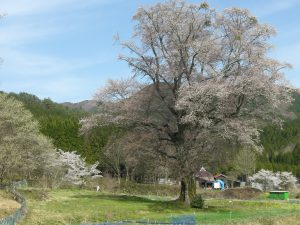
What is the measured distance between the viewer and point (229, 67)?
37.3 m

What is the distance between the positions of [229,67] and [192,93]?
4.65 meters

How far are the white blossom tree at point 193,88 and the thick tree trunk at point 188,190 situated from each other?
82 mm

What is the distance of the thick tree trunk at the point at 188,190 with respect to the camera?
37.6 metres

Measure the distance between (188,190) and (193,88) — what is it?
854 cm

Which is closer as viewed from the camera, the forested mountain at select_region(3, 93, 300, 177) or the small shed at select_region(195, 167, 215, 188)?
the forested mountain at select_region(3, 93, 300, 177)

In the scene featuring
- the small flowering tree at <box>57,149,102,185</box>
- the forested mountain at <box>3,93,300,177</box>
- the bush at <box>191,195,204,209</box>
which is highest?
the forested mountain at <box>3,93,300,177</box>

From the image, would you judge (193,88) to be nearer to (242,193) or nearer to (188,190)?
(188,190)

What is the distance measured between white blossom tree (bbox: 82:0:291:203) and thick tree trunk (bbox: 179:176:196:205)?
3.2 inches

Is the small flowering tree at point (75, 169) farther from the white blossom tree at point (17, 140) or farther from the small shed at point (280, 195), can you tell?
the small shed at point (280, 195)

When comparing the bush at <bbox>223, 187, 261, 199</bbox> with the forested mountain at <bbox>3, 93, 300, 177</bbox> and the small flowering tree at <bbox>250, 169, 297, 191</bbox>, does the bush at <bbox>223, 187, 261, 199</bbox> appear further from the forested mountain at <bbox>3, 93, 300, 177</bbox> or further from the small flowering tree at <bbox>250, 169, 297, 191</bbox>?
the small flowering tree at <bbox>250, 169, 297, 191</bbox>

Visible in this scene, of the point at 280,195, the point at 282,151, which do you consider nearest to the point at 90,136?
the point at 280,195

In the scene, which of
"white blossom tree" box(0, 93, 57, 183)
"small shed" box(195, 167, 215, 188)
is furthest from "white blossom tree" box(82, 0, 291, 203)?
"small shed" box(195, 167, 215, 188)

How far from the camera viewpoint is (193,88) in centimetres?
3509

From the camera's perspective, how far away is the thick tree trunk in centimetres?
3756
